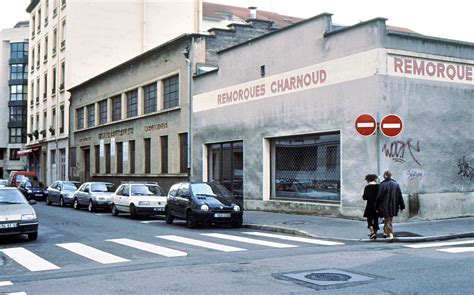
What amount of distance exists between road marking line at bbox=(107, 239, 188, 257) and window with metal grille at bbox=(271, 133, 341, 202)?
7674 millimetres

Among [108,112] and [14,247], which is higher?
[108,112]

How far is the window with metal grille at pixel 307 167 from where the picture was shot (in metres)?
18.7

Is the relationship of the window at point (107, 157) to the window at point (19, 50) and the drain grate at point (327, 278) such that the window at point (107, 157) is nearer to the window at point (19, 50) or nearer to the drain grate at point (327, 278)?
the drain grate at point (327, 278)

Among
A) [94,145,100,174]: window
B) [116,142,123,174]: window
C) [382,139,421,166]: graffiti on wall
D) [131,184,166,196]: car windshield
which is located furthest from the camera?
[94,145,100,174]: window

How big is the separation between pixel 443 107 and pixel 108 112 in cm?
2577

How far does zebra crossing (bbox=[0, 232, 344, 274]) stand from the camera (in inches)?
421

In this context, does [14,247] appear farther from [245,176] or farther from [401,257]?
Result: [245,176]

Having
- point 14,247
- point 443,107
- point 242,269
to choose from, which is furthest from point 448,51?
point 14,247

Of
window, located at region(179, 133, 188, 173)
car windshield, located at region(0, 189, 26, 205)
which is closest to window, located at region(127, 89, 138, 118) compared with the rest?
window, located at region(179, 133, 188, 173)

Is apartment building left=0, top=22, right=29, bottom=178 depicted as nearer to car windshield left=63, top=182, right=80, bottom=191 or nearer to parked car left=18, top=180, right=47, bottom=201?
parked car left=18, top=180, right=47, bottom=201

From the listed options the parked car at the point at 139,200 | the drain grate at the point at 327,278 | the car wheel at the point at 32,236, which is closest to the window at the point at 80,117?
the parked car at the point at 139,200

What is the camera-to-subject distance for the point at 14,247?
511 inches

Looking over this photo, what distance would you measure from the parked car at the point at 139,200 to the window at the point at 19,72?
5770 centimetres

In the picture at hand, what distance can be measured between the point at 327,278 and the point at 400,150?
9.40m
